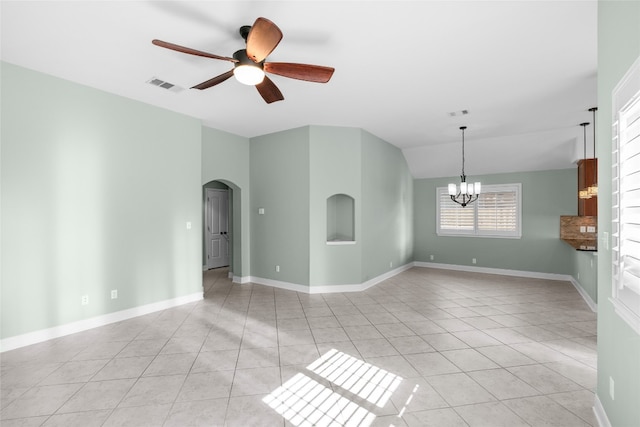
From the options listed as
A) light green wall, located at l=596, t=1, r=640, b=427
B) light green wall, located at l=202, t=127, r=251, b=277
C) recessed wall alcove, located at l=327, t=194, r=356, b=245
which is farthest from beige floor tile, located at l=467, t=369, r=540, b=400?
light green wall, located at l=202, t=127, r=251, b=277

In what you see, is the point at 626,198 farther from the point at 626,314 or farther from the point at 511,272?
the point at 511,272

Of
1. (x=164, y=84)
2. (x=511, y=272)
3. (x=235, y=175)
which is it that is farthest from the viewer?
(x=511, y=272)

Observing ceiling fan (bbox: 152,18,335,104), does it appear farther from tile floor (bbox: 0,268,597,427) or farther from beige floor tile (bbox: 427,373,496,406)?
beige floor tile (bbox: 427,373,496,406)

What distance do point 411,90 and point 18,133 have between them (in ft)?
14.8

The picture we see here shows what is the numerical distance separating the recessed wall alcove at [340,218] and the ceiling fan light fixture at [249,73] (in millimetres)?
3695

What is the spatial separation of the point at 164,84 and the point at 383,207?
179 inches

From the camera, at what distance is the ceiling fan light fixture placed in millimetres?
2504

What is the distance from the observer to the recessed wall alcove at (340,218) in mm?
6227

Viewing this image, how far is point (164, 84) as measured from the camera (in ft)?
12.3

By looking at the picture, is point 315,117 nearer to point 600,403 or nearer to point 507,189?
point 600,403

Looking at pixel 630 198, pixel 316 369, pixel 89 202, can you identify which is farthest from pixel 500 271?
pixel 89 202

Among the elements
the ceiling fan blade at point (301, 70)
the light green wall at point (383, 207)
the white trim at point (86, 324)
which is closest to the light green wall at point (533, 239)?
the light green wall at point (383, 207)

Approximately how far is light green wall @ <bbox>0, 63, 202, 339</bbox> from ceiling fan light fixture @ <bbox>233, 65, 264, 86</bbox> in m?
2.49

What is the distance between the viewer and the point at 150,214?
441 cm
